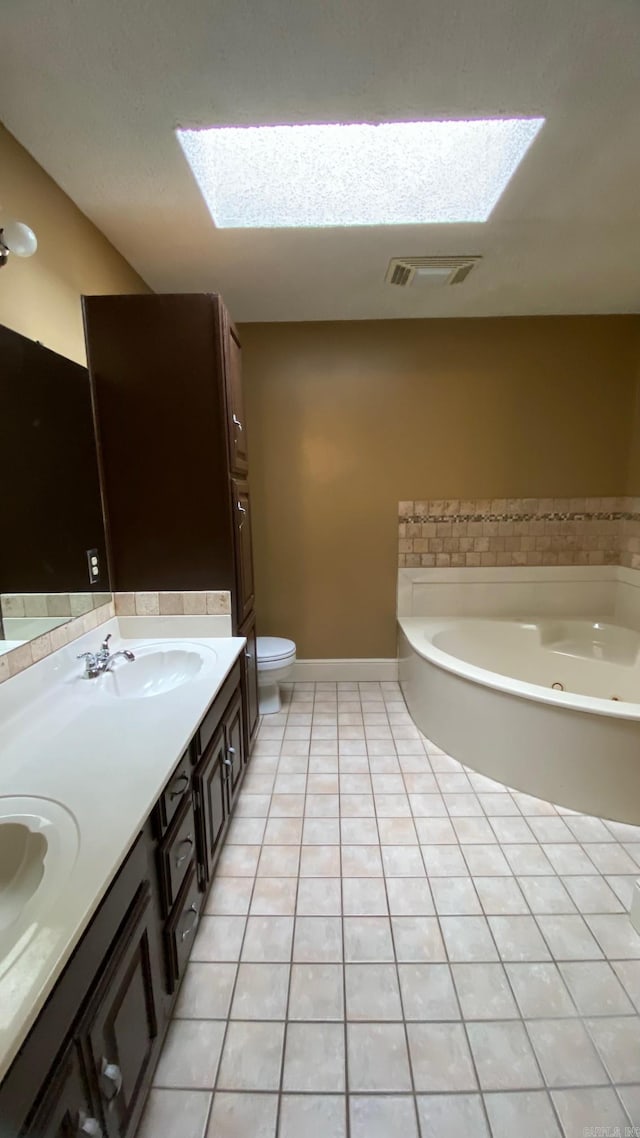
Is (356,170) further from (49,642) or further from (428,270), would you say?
(49,642)

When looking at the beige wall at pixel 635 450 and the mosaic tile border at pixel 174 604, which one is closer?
the mosaic tile border at pixel 174 604

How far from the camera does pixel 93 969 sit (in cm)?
70

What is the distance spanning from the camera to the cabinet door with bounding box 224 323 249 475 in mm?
1728

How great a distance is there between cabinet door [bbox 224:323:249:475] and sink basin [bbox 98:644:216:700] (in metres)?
0.78

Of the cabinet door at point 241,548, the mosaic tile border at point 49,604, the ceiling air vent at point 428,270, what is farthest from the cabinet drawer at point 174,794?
the ceiling air vent at point 428,270

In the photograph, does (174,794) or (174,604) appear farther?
(174,604)

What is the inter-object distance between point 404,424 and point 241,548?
1519 mm

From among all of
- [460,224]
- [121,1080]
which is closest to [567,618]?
[460,224]

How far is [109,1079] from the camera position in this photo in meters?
0.73

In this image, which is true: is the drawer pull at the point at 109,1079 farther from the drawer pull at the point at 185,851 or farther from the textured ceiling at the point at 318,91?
the textured ceiling at the point at 318,91

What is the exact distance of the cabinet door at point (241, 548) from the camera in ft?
5.98

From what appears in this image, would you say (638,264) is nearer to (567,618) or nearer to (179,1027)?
(567,618)

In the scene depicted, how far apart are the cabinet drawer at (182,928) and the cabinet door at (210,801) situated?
0.25ft

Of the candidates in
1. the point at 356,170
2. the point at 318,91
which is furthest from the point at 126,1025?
the point at 356,170
